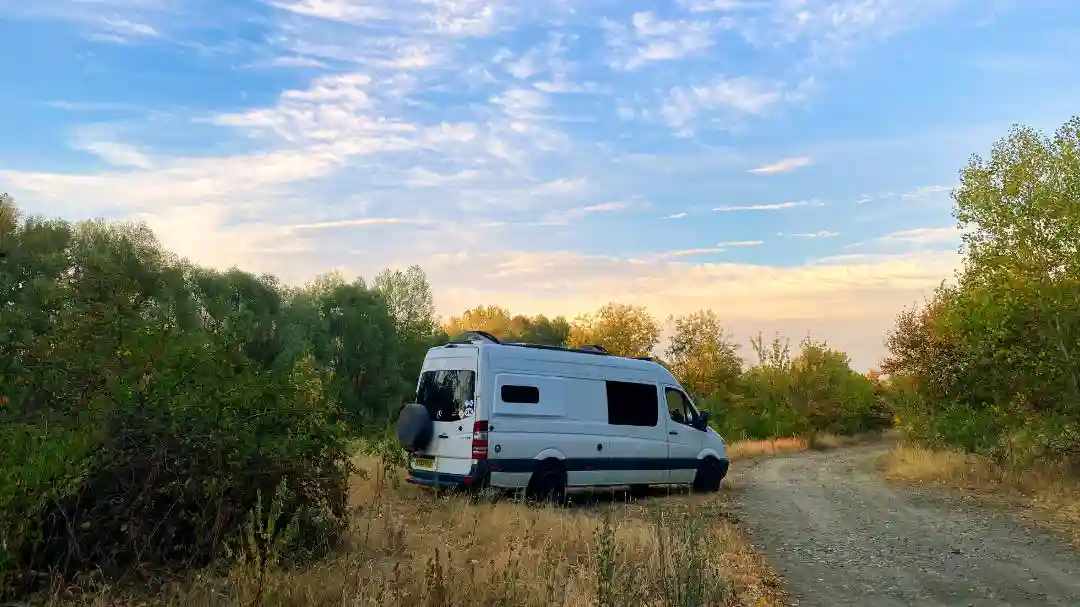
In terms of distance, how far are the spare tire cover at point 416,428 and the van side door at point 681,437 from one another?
→ 4.65 m

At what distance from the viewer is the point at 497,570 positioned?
626cm

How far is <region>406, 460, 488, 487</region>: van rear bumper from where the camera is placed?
11.9 metres

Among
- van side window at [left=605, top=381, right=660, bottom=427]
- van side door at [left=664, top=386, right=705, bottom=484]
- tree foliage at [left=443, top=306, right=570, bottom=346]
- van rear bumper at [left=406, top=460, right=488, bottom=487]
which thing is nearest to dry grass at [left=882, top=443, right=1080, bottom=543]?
van side door at [left=664, top=386, right=705, bottom=484]

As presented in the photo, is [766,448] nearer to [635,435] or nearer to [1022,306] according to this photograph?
[1022,306]

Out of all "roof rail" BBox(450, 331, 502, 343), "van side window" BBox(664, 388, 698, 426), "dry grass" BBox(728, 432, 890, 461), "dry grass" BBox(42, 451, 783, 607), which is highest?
"roof rail" BBox(450, 331, 502, 343)

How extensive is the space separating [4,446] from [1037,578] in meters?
9.41

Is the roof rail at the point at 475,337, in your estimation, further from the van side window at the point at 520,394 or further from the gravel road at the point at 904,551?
the gravel road at the point at 904,551

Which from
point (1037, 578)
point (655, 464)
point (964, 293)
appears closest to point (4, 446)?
point (1037, 578)

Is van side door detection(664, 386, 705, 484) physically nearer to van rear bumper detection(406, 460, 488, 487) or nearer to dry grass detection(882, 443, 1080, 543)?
van rear bumper detection(406, 460, 488, 487)

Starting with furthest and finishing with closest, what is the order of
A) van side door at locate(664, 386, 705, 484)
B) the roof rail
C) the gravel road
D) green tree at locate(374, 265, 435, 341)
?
green tree at locate(374, 265, 435, 341)
van side door at locate(664, 386, 705, 484)
the roof rail
the gravel road

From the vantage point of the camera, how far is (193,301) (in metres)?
39.2

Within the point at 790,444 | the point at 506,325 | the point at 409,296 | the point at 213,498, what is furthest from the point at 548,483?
the point at 506,325

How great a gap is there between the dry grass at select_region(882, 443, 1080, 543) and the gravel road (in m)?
0.79

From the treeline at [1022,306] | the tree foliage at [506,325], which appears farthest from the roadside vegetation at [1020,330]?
the tree foliage at [506,325]
